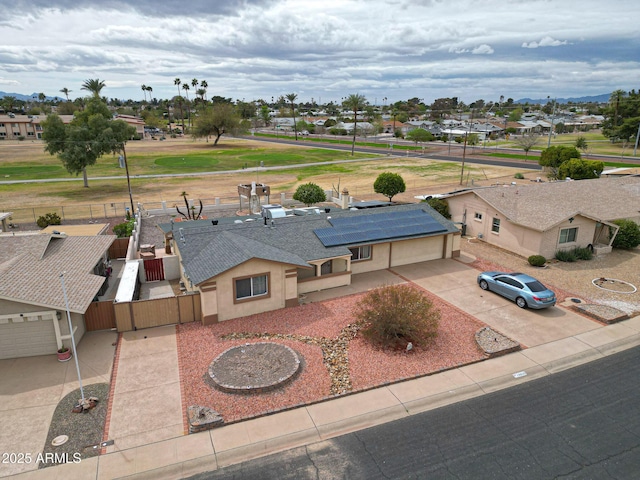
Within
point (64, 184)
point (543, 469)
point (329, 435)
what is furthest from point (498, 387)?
point (64, 184)

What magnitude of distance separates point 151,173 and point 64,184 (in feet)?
45.7

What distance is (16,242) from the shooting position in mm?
21406

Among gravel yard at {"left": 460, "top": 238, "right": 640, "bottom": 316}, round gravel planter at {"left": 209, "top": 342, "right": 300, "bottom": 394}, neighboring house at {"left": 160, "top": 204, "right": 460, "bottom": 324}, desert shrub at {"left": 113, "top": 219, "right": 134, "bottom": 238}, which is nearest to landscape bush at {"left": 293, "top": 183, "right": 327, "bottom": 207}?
neighboring house at {"left": 160, "top": 204, "right": 460, "bottom": 324}

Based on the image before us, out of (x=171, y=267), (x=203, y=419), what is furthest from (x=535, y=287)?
(x=171, y=267)

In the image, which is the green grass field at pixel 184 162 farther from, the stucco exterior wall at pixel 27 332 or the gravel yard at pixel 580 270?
the stucco exterior wall at pixel 27 332

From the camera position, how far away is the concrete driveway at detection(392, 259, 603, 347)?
20016 millimetres

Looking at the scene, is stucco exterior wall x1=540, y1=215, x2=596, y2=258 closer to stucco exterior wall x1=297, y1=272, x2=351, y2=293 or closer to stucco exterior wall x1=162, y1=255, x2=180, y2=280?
stucco exterior wall x1=297, y1=272, x2=351, y2=293

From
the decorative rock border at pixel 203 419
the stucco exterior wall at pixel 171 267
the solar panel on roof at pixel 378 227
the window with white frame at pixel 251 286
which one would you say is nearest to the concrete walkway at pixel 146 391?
the decorative rock border at pixel 203 419

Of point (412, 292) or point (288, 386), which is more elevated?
point (412, 292)

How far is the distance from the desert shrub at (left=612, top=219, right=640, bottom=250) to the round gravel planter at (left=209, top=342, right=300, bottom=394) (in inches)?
1079

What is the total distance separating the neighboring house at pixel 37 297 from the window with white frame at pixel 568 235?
28.7m

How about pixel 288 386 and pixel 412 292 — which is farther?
pixel 412 292

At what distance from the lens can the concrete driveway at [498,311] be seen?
20.0m

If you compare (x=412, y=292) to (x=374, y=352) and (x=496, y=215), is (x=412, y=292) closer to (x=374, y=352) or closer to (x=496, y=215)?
(x=374, y=352)
